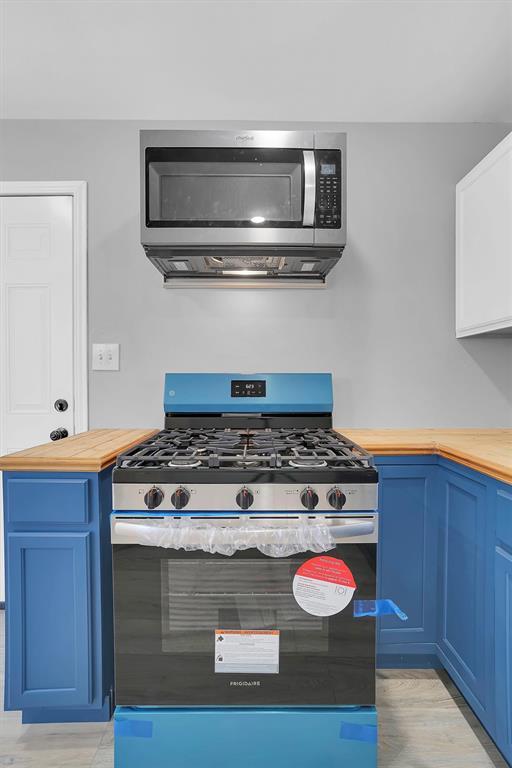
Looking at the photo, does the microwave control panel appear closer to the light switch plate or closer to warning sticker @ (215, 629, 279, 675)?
the light switch plate

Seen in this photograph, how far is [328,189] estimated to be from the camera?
1.83m

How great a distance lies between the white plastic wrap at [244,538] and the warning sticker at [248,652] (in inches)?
9.8

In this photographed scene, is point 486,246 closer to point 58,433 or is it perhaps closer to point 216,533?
point 216,533

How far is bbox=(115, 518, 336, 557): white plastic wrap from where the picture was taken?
4.45ft

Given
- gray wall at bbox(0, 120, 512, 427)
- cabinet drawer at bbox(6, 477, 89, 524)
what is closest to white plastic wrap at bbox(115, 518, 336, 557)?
cabinet drawer at bbox(6, 477, 89, 524)

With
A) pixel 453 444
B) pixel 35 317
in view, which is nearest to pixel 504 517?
pixel 453 444

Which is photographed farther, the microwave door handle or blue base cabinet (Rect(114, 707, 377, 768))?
the microwave door handle

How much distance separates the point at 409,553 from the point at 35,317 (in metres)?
2.02

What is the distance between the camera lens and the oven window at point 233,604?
1.38 meters

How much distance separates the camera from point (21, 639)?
5.01ft

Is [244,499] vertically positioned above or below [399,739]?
above

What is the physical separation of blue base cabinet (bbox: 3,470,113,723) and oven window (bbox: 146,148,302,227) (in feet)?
3.46

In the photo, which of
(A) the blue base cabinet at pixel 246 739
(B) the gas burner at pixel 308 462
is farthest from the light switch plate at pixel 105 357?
(A) the blue base cabinet at pixel 246 739

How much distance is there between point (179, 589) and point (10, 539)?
611 mm
